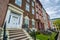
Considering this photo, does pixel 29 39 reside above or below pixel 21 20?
below

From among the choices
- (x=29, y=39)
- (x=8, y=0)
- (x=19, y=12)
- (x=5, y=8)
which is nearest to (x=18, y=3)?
(x=19, y=12)

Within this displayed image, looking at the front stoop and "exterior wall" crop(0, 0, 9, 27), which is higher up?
"exterior wall" crop(0, 0, 9, 27)

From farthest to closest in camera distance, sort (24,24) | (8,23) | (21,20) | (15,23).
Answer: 1. (24,24)
2. (21,20)
3. (15,23)
4. (8,23)

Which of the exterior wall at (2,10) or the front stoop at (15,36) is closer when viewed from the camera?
the front stoop at (15,36)

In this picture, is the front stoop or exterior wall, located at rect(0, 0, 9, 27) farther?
exterior wall, located at rect(0, 0, 9, 27)

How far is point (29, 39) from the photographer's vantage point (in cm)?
1131

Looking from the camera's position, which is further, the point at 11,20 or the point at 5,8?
the point at 11,20

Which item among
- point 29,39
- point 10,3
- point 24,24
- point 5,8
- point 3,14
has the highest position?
point 10,3

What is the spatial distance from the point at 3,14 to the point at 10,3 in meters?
2.31

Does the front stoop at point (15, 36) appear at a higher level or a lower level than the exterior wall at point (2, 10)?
lower

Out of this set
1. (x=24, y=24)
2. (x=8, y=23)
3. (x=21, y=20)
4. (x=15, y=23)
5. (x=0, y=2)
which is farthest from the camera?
(x=24, y=24)

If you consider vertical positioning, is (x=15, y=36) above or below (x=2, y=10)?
below

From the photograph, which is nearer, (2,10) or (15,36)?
(15,36)

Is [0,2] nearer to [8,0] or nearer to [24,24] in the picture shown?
[8,0]
